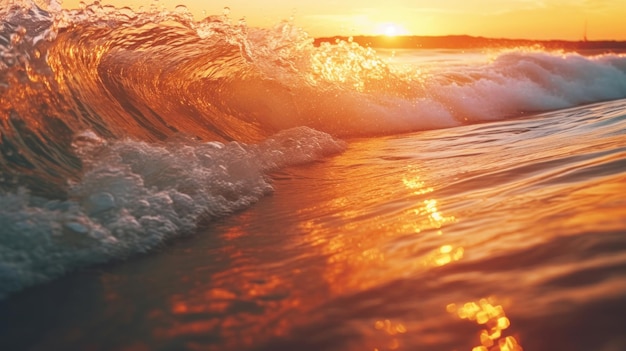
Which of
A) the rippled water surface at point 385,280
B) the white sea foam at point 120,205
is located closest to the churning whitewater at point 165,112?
the white sea foam at point 120,205

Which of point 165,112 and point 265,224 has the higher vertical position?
point 165,112

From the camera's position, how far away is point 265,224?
10.8 feet

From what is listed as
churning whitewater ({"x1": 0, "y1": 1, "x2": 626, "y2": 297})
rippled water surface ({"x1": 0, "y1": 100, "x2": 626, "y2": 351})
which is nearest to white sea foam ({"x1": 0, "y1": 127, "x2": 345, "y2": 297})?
churning whitewater ({"x1": 0, "y1": 1, "x2": 626, "y2": 297})

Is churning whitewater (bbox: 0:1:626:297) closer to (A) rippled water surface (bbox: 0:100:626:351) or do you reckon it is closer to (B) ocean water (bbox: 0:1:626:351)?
(B) ocean water (bbox: 0:1:626:351)

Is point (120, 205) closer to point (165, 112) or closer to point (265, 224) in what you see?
point (265, 224)

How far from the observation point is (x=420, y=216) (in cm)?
296

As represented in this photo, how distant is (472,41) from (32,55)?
31017mm

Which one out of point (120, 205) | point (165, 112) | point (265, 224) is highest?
point (165, 112)

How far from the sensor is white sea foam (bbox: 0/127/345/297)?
256 cm

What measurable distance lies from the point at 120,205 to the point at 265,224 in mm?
676

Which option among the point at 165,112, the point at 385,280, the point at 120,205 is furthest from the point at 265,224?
the point at 165,112

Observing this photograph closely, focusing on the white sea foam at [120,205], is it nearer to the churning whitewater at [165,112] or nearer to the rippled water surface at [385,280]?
the churning whitewater at [165,112]

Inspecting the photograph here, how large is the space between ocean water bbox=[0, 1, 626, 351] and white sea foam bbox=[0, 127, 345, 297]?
1cm

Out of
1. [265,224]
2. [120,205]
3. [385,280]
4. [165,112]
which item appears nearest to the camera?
[385,280]
